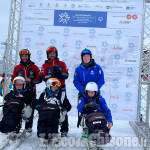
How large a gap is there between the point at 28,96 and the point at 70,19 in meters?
3.11

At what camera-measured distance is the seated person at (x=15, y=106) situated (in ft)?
12.5

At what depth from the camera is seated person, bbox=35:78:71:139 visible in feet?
12.1

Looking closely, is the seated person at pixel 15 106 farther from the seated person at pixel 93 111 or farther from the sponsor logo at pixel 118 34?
the sponsor logo at pixel 118 34

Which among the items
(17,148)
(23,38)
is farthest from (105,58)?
(17,148)

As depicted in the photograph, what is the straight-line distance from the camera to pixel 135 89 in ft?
20.7

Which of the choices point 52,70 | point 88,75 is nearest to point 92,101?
point 88,75

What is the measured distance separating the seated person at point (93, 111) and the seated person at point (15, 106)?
1140 millimetres

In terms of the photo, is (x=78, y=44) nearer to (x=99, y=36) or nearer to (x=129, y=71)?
(x=99, y=36)

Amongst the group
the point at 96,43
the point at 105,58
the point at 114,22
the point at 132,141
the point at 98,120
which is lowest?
the point at 132,141

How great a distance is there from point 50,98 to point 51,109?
1.23 ft

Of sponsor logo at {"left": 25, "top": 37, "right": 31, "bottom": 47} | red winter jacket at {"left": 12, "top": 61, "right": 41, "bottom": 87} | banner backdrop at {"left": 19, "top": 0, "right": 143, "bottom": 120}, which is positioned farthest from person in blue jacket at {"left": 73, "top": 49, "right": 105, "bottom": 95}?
sponsor logo at {"left": 25, "top": 37, "right": 31, "bottom": 47}

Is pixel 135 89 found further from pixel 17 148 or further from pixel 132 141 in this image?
pixel 17 148

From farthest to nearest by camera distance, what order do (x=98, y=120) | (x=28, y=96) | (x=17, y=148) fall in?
(x=28, y=96) → (x=17, y=148) → (x=98, y=120)

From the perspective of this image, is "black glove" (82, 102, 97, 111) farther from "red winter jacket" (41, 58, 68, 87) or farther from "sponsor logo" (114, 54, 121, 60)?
"sponsor logo" (114, 54, 121, 60)
